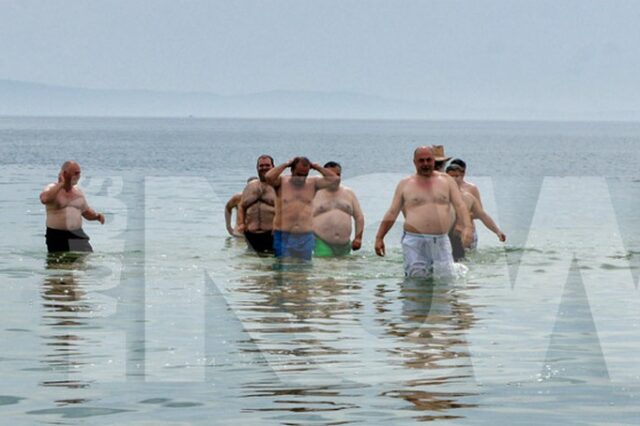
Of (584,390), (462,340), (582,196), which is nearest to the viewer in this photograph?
(584,390)

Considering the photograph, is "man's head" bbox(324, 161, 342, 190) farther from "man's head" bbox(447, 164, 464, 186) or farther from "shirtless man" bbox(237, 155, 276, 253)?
"man's head" bbox(447, 164, 464, 186)

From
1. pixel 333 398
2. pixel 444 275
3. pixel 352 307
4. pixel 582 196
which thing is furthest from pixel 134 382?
pixel 582 196

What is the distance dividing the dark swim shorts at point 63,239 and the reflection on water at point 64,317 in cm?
15

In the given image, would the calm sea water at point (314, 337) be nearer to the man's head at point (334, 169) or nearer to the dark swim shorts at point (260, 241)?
the dark swim shorts at point (260, 241)

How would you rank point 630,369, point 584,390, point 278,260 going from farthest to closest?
point 278,260 < point 630,369 < point 584,390

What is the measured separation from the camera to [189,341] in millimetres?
13750

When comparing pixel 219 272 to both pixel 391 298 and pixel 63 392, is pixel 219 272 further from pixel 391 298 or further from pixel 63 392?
pixel 63 392

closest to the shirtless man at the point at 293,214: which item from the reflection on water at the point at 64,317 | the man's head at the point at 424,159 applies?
the reflection on water at the point at 64,317

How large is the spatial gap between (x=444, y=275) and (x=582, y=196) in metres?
33.6

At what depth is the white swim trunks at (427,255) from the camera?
17.1m

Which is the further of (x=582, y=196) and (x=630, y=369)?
(x=582, y=196)

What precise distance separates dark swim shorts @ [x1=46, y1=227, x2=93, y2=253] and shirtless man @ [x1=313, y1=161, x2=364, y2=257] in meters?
3.77

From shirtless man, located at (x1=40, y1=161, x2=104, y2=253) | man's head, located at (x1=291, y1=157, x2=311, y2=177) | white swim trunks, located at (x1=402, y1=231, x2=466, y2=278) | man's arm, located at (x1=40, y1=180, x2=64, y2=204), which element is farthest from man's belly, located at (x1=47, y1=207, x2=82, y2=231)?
white swim trunks, located at (x1=402, y1=231, x2=466, y2=278)

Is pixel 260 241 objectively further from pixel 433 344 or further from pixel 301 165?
pixel 433 344
